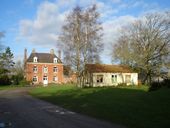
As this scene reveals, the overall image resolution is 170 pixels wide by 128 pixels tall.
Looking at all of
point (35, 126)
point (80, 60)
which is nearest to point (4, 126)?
point (35, 126)

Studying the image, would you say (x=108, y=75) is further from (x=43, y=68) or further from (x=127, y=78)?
(x=43, y=68)

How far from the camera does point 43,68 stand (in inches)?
3177

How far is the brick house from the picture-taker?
78.5 m

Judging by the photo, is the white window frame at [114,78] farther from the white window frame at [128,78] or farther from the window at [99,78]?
the white window frame at [128,78]

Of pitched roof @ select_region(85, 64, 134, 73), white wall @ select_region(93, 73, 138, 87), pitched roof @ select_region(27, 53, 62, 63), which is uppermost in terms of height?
pitched roof @ select_region(27, 53, 62, 63)

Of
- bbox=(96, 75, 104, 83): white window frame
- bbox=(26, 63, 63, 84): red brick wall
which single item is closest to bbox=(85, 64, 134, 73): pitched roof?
bbox=(96, 75, 104, 83): white window frame

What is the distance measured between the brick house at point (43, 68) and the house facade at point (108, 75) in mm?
29045

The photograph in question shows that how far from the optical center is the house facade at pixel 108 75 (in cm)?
5088

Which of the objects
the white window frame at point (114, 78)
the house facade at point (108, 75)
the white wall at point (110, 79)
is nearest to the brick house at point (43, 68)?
the house facade at point (108, 75)

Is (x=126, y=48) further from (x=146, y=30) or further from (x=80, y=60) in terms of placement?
(x=80, y=60)

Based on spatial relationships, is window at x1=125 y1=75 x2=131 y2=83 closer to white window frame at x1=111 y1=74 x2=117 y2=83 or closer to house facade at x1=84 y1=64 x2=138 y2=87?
house facade at x1=84 y1=64 x2=138 y2=87

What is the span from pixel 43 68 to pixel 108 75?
32.6m

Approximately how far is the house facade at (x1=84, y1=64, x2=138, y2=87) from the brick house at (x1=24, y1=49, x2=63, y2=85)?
29045 mm

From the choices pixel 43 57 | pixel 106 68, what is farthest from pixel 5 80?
pixel 106 68
